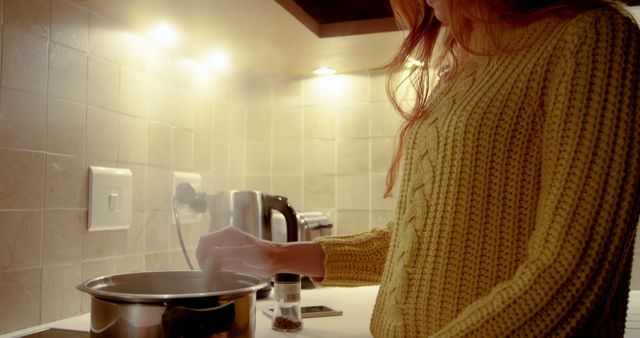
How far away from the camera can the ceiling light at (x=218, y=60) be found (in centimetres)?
136

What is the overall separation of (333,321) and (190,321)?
42 cm

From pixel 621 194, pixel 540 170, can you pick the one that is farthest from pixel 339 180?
pixel 621 194

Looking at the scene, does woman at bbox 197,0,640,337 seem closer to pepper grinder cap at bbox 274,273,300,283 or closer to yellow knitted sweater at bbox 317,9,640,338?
yellow knitted sweater at bbox 317,9,640,338

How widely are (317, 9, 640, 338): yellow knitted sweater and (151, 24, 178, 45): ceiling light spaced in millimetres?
613

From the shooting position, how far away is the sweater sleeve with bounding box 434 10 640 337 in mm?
491

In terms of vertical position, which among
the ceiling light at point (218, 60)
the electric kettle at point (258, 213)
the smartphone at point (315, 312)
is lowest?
the smartphone at point (315, 312)

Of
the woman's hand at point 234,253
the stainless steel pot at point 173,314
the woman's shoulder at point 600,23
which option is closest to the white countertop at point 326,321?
the woman's hand at point 234,253

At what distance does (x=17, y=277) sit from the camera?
85 centimetres

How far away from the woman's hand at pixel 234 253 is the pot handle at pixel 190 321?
203 millimetres

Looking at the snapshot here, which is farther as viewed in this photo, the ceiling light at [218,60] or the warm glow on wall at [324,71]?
the warm glow on wall at [324,71]

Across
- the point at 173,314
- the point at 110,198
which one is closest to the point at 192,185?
the point at 110,198

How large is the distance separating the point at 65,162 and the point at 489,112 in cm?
68

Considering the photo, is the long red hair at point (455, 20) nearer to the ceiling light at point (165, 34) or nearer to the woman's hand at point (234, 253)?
the woman's hand at point (234, 253)

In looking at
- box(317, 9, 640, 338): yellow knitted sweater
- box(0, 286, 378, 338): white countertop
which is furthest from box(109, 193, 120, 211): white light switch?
box(317, 9, 640, 338): yellow knitted sweater
